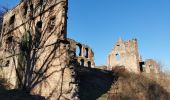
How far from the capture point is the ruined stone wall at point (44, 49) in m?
11.9

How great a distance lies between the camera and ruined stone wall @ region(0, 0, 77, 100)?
11867 mm

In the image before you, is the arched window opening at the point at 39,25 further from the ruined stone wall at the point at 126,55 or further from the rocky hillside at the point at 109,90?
the ruined stone wall at the point at 126,55

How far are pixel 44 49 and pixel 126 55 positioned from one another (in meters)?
21.3

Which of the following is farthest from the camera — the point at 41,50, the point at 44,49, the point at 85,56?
the point at 85,56

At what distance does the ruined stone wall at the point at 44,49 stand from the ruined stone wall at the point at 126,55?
18359 mm

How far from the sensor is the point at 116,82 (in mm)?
18828

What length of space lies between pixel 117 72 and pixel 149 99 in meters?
6.05

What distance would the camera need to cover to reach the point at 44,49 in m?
13.5

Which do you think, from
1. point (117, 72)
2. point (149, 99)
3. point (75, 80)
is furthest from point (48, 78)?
point (117, 72)

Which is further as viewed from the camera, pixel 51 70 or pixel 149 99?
pixel 149 99

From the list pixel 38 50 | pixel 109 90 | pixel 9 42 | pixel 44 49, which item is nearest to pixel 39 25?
pixel 38 50

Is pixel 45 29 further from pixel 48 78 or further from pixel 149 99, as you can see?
pixel 149 99

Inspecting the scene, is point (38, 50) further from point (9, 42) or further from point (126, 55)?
point (126, 55)

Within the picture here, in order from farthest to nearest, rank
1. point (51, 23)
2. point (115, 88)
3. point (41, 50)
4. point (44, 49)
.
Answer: point (115, 88)
point (51, 23)
point (41, 50)
point (44, 49)
